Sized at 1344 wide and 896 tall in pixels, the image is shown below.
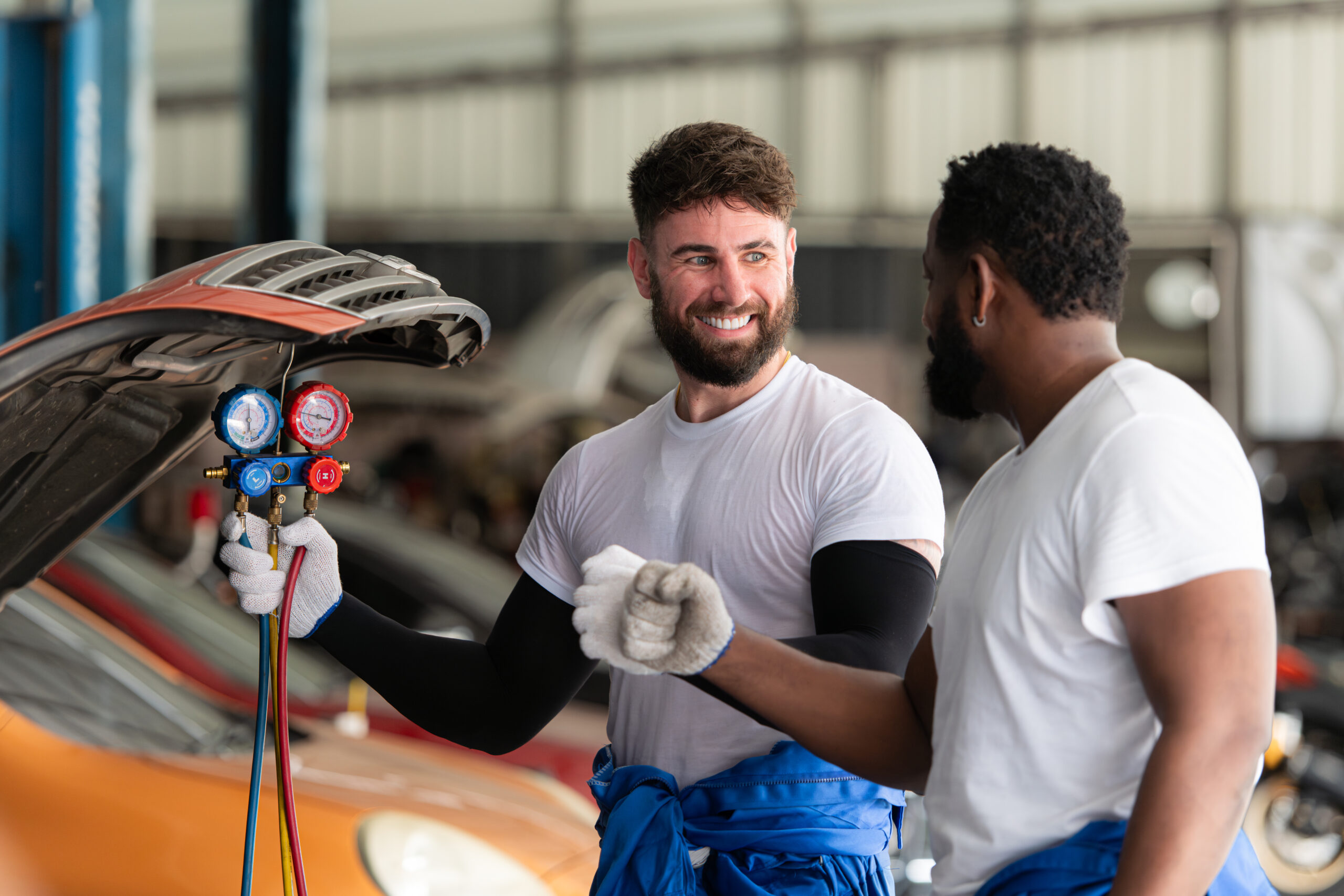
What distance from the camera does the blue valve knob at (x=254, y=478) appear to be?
1594mm

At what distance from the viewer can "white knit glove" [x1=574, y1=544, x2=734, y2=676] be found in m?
1.34

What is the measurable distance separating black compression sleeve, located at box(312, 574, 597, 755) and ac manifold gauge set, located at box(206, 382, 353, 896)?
265 mm

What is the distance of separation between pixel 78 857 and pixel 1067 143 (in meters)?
13.9

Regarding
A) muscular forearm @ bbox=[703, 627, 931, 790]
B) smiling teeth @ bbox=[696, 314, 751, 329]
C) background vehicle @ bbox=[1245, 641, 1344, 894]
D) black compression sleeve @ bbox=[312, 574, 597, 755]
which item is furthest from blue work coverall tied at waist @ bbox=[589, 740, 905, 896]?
background vehicle @ bbox=[1245, 641, 1344, 894]

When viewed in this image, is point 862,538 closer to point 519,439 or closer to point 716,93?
point 519,439

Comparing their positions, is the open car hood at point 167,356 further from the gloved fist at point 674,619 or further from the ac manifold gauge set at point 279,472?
the gloved fist at point 674,619

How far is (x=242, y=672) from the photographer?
11.7 feet

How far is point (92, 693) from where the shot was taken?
2793 millimetres

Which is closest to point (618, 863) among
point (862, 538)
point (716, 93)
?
point (862, 538)

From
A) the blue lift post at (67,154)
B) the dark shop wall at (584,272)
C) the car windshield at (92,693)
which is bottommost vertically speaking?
the car windshield at (92,693)

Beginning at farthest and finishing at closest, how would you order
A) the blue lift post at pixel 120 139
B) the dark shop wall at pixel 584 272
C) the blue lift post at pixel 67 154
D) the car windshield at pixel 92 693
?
1. the dark shop wall at pixel 584 272
2. the blue lift post at pixel 120 139
3. the blue lift post at pixel 67 154
4. the car windshield at pixel 92 693

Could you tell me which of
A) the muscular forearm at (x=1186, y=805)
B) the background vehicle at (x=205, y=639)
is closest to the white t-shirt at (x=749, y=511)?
the muscular forearm at (x=1186, y=805)

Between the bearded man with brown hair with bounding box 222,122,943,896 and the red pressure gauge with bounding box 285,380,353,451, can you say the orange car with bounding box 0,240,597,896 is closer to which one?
the red pressure gauge with bounding box 285,380,353,451

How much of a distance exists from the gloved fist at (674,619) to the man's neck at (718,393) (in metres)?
0.57
